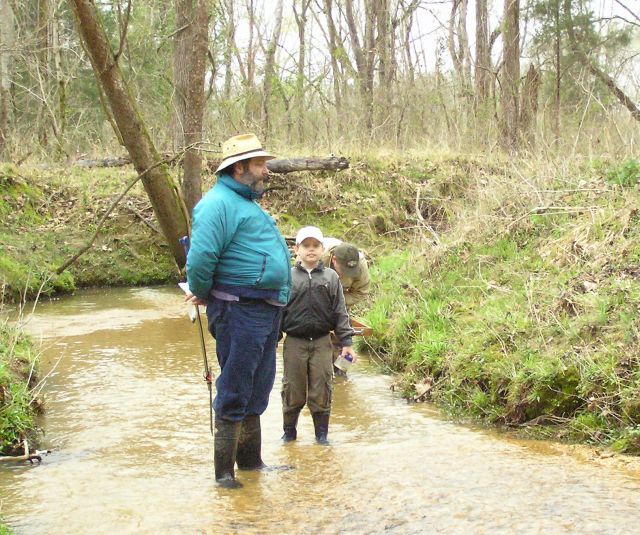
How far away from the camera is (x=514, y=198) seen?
1066 centimetres

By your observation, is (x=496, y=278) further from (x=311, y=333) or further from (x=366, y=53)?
(x=366, y=53)

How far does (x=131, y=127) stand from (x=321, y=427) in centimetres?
753

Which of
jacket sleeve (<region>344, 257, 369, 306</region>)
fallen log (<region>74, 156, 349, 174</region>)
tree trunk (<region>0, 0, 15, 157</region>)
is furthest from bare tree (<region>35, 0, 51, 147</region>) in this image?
jacket sleeve (<region>344, 257, 369, 306</region>)

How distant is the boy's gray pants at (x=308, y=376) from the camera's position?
642cm

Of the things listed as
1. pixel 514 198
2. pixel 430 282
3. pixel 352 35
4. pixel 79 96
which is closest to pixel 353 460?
pixel 430 282

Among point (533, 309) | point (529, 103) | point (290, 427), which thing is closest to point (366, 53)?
point (529, 103)

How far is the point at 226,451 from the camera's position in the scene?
5117 mm

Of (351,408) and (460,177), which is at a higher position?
(460,177)

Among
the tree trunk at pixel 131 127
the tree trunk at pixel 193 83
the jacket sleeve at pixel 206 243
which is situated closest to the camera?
the jacket sleeve at pixel 206 243

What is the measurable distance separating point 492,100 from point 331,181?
5376 millimetres

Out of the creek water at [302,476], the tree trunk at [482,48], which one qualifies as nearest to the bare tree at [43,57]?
the tree trunk at [482,48]

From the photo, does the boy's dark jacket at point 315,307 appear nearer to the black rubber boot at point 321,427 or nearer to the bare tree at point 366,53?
the black rubber boot at point 321,427

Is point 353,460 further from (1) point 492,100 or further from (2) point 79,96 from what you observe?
(2) point 79,96

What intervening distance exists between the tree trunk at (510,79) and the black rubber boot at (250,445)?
12.5m
